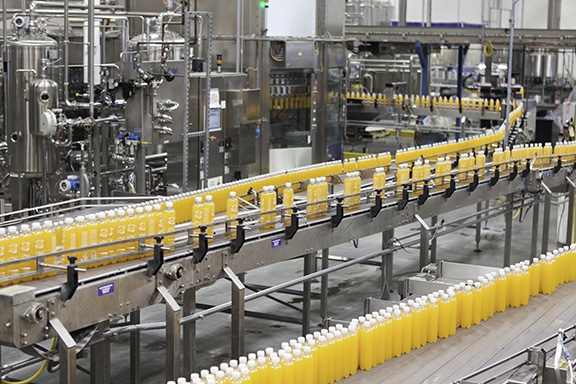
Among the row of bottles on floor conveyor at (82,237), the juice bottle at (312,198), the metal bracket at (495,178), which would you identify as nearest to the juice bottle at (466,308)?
the juice bottle at (312,198)

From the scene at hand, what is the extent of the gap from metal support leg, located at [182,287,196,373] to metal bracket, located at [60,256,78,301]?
1.33 metres

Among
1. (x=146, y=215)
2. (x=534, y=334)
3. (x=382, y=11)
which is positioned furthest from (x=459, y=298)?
(x=382, y=11)

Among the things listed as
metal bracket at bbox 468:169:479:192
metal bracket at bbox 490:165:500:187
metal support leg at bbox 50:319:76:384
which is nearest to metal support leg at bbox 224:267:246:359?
metal support leg at bbox 50:319:76:384

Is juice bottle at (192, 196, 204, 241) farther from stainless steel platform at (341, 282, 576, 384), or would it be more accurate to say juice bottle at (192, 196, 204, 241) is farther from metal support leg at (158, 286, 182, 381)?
stainless steel platform at (341, 282, 576, 384)

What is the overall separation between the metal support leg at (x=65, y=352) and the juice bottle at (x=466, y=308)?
2.23 m

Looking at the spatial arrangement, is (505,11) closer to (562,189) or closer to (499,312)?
(562,189)

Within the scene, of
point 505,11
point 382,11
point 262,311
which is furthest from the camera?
point 505,11

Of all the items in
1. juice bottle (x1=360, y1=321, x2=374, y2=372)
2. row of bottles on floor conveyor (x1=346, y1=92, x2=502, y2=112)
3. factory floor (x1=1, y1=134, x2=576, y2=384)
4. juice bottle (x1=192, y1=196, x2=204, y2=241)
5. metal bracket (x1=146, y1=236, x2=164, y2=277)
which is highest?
row of bottles on floor conveyor (x1=346, y1=92, x2=502, y2=112)

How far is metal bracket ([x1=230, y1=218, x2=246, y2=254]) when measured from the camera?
584 centimetres

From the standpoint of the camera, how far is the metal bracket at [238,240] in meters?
5.84

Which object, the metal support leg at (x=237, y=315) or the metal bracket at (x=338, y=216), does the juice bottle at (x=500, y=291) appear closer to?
the metal bracket at (x=338, y=216)

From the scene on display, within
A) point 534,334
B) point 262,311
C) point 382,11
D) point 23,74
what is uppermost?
point 382,11

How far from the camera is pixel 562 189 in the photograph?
10.7 meters

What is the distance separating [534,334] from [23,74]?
16.7 feet
